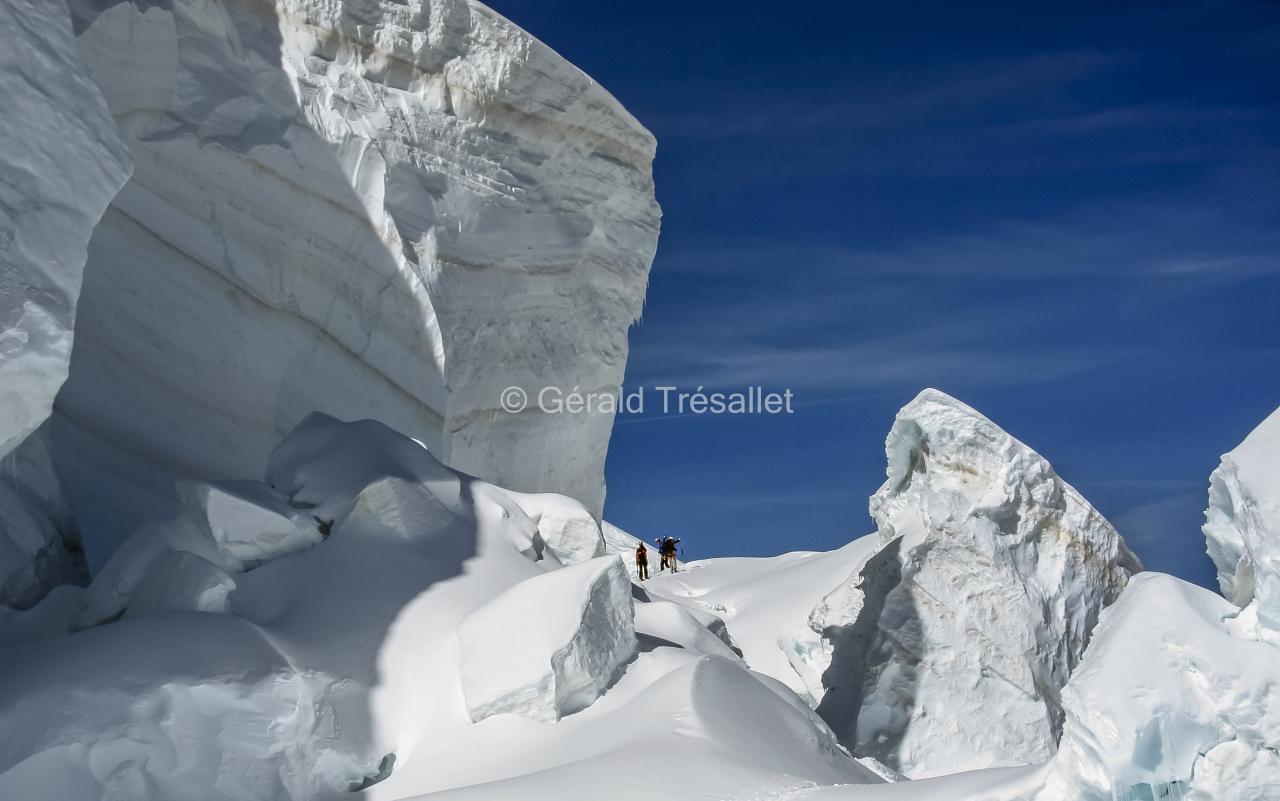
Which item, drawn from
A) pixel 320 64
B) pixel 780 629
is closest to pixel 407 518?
pixel 320 64

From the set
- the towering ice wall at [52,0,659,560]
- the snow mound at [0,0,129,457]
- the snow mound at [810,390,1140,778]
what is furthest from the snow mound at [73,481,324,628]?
the snow mound at [810,390,1140,778]

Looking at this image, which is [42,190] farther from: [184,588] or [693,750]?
[693,750]

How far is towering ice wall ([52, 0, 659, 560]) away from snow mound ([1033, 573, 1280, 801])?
286 inches

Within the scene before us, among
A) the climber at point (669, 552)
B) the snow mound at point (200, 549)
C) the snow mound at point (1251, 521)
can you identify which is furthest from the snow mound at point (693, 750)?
the climber at point (669, 552)

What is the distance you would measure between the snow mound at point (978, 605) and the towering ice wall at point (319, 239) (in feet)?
12.8

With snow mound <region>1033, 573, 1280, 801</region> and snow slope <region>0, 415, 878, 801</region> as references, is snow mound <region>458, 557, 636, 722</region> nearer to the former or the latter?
snow slope <region>0, 415, 878, 801</region>

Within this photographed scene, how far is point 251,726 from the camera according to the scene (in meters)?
5.77

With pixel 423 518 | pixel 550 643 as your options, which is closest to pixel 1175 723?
pixel 550 643

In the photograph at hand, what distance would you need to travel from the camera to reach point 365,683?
21.0ft

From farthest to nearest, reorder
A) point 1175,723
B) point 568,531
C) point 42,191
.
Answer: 1. point 568,531
2. point 42,191
3. point 1175,723

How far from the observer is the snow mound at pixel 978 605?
32.2ft

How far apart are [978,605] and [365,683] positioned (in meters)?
5.47

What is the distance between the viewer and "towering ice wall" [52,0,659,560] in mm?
9992

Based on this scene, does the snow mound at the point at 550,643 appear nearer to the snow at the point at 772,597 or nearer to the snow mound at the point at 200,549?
the snow mound at the point at 200,549
